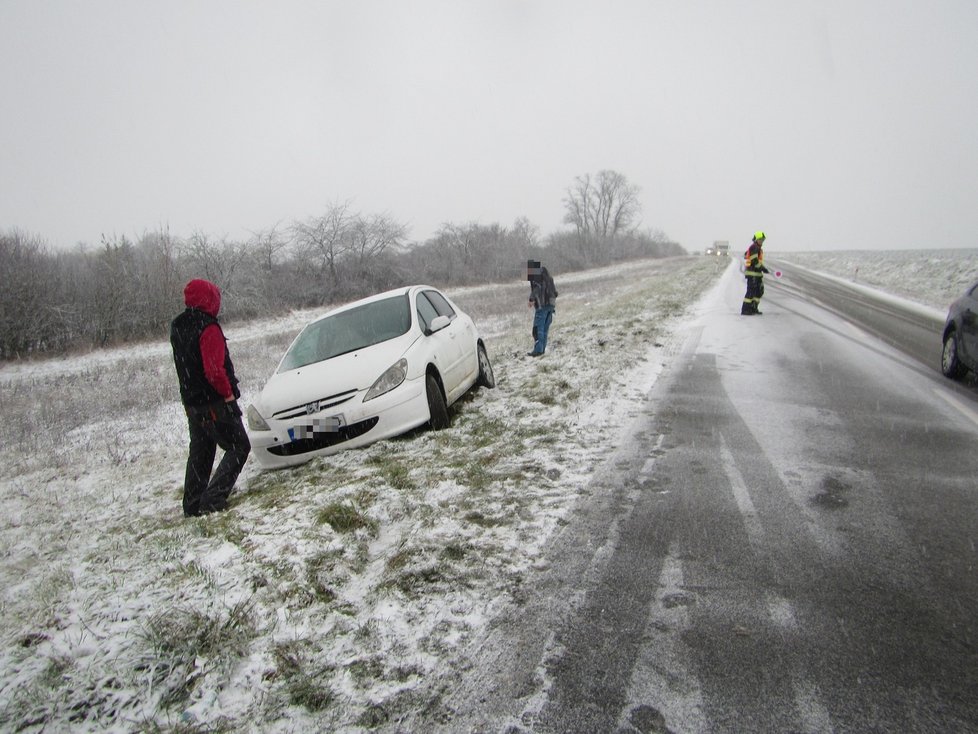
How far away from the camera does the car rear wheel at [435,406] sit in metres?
5.70

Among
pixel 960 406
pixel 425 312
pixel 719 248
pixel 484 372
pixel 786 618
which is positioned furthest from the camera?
pixel 719 248

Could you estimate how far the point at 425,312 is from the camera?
6.84 metres

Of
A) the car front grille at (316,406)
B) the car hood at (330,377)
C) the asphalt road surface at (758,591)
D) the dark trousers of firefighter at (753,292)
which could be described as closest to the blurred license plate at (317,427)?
the car front grille at (316,406)

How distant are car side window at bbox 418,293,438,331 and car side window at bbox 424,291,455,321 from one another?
0.13 meters

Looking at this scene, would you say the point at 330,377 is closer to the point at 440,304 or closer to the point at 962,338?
the point at 440,304

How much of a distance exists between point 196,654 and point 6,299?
2056 cm

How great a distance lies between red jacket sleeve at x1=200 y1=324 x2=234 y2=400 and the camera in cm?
422

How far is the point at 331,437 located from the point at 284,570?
220cm

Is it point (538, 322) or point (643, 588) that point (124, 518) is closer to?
point (643, 588)

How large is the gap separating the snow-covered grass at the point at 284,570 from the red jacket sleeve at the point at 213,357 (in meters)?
1.02

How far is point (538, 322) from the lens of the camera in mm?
9969

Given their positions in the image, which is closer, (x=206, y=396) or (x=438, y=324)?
(x=206, y=396)

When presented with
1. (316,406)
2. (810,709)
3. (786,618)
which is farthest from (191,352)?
(810,709)

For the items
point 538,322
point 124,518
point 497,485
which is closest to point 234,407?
point 124,518
